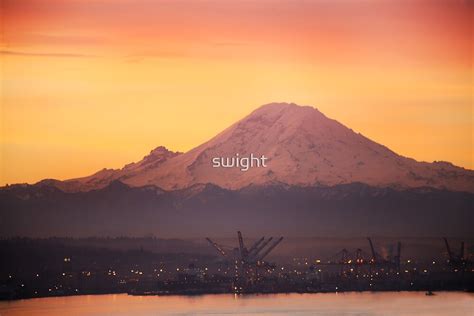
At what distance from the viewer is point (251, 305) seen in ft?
107

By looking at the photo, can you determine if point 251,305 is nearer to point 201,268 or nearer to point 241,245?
point 241,245

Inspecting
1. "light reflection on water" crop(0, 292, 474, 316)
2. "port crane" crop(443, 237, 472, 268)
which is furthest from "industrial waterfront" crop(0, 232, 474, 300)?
"light reflection on water" crop(0, 292, 474, 316)

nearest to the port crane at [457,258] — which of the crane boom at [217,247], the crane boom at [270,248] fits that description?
the crane boom at [270,248]

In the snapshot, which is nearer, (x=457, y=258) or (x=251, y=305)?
(x=251, y=305)

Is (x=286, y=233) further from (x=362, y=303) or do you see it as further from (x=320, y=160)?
(x=362, y=303)

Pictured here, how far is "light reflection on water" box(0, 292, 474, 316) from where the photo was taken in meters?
29.7

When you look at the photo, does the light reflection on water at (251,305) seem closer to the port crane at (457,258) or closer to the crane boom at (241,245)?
the port crane at (457,258)

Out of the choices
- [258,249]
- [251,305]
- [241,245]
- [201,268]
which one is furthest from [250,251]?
[251,305]

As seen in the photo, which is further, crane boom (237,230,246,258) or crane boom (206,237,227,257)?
crane boom (206,237,227,257)

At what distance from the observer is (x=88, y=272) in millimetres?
35281

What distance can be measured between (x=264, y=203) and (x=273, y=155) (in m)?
1.67

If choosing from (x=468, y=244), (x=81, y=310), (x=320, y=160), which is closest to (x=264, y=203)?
(x=320, y=160)

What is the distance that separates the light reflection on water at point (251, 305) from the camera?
97.3 ft

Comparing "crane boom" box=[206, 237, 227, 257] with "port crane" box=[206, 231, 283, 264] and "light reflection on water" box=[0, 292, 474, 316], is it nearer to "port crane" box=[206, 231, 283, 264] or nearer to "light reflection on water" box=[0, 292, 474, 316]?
"port crane" box=[206, 231, 283, 264]
